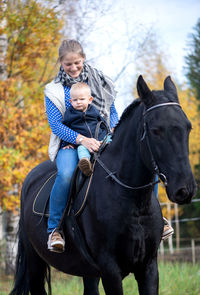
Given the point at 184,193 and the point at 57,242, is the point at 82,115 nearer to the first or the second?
the point at 57,242

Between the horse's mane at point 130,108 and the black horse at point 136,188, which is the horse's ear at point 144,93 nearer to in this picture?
the black horse at point 136,188

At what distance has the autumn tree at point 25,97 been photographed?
9.39m

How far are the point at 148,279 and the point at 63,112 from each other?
185 cm

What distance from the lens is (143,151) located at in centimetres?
334

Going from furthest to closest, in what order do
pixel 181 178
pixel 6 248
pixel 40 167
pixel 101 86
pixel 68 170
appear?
1. pixel 6 248
2. pixel 40 167
3. pixel 101 86
4. pixel 68 170
5. pixel 181 178

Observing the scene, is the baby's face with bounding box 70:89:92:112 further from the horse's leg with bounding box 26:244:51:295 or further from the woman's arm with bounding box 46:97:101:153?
the horse's leg with bounding box 26:244:51:295

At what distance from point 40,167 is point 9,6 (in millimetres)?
5762

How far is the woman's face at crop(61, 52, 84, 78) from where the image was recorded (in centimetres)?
436

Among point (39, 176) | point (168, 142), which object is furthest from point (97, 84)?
point (168, 142)

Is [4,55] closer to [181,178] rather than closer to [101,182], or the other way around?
[101,182]

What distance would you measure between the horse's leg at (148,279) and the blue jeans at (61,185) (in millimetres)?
960

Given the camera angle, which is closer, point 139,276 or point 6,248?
point 139,276

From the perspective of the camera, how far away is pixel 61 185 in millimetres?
4109

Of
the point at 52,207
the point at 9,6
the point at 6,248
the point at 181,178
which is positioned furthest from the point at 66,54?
the point at 6,248
